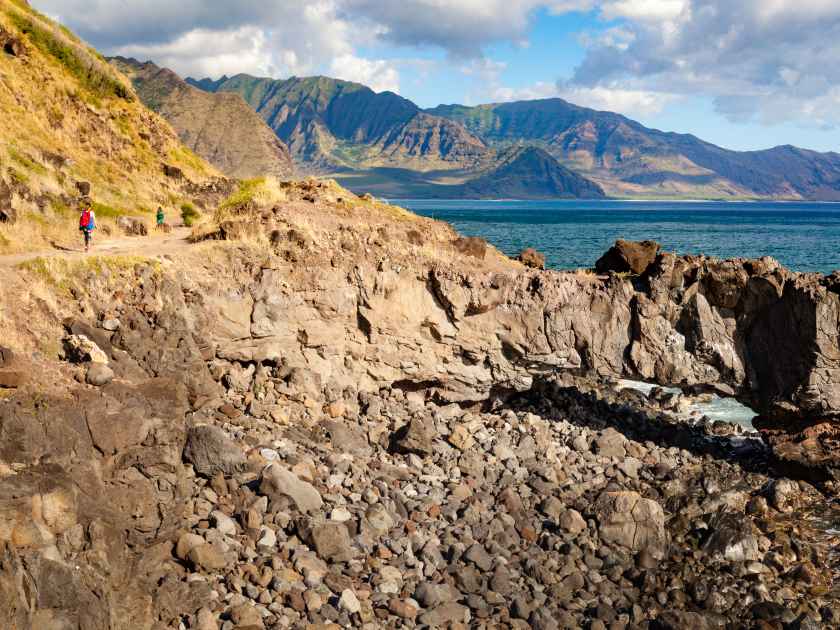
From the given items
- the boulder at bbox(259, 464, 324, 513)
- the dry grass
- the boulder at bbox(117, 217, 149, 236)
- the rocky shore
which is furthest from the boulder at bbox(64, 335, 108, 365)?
the boulder at bbox(117, 217, 149, 236)

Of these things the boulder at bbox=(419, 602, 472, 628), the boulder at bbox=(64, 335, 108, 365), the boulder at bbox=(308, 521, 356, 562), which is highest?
the boulder at bbox=(64, 335, 108, 365)

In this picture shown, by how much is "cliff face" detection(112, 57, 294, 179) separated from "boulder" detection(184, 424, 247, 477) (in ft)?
394

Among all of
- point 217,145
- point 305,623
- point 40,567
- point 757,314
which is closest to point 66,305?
point 40,567

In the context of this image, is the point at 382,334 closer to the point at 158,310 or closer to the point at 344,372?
the point at 344,372

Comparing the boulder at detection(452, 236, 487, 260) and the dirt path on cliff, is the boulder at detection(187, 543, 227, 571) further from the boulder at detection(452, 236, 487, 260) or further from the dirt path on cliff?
the boulder at detection(452, 236, 487, 260)

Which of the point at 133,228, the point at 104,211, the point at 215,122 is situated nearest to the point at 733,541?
the point at 133,228

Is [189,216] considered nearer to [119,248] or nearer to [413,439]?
[119,248]

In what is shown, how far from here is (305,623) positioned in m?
13.5

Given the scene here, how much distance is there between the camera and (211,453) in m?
17.1

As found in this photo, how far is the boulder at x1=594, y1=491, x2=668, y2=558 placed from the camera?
18312 millimetres

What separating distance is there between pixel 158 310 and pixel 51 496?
8410 mm

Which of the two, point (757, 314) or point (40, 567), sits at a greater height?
point (757, 314)

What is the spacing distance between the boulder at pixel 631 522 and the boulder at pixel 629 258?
2100cm

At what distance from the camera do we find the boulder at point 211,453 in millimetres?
17016
